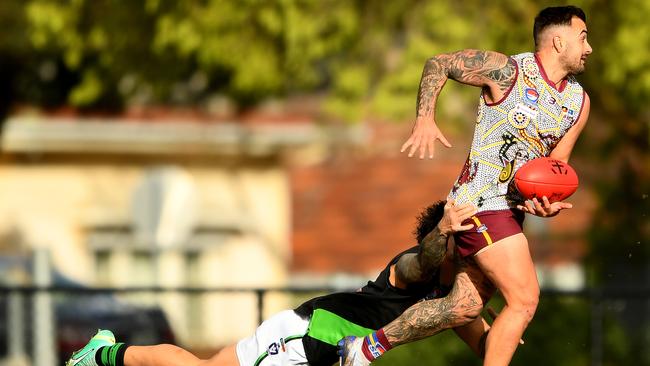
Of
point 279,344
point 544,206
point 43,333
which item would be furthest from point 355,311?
point 43,333

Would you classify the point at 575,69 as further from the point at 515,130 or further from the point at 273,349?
the point at 273,349

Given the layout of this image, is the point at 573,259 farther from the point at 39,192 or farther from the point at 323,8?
the point at 323,8

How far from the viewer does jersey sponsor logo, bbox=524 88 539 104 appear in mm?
9078

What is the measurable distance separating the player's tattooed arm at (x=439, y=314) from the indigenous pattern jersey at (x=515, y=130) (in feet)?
1.70

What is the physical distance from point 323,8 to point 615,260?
506 centimetres

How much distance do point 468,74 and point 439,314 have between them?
140 cm

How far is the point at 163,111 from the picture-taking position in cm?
2275

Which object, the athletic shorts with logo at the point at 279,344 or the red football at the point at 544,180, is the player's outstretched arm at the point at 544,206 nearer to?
the red football at the point at 544,180

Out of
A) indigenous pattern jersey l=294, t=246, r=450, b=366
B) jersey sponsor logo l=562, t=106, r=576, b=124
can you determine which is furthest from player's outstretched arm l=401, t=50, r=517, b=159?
indigenous pattern jersey l=294, t=246, r=450, b=366

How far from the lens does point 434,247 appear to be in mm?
9258

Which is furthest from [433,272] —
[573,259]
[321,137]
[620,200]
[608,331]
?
[573,259]

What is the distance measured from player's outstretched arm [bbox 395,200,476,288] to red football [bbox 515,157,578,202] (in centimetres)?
35

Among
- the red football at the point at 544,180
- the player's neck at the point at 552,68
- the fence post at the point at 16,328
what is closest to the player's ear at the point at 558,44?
the player's neck at the point at 552,68

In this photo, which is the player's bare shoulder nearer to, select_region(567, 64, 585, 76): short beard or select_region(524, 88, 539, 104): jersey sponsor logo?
select_region(524, 88, 539, 104): jersey sponsor logo
